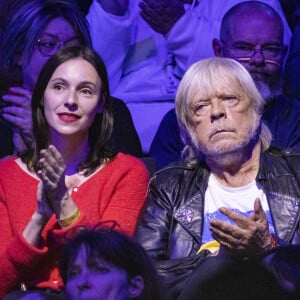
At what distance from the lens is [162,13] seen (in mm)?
3141

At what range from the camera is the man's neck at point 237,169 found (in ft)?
8.07

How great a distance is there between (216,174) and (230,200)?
113 millimetres

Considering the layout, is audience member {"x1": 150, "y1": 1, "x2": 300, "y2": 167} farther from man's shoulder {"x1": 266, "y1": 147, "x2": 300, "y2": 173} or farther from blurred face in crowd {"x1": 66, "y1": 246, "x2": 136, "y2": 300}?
blurred face in crowd {"x1": 66, "y1": 246, "x2": 136, "y2": 300}

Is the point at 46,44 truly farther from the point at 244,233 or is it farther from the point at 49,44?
the point at 244,233

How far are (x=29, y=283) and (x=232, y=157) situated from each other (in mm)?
705

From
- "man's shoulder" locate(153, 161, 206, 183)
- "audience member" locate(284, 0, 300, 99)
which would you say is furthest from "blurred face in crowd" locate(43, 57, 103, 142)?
"audience member" locate(284, 0, 300, 99)

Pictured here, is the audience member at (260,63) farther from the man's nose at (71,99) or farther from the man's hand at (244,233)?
the man's hand at (244,233)

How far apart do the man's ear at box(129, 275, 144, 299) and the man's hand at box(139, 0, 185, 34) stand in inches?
56.7

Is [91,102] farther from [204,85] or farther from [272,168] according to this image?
[272,168]

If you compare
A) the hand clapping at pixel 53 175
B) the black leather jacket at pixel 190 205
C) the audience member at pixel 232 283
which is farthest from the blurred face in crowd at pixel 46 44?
the audience member at pixel 232 283

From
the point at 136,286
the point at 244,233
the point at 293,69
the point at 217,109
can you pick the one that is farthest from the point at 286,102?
the point at 136,286

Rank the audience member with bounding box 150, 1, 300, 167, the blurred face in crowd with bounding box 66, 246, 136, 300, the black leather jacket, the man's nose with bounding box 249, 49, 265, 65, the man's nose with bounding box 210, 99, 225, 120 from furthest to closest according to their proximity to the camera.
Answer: the man's nose with bounding box 249, 49, 265, 65 < the audience member with bounding box 150, 1, 300, 167 < the man's nose with bounding box 210, 99, 225, 120 < the black leather jacket < the blurred face in crowd with bounding box 66, 246, 136, 300

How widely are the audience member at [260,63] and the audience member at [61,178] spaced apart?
417 mm

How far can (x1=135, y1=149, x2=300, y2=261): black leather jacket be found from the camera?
237 cm
